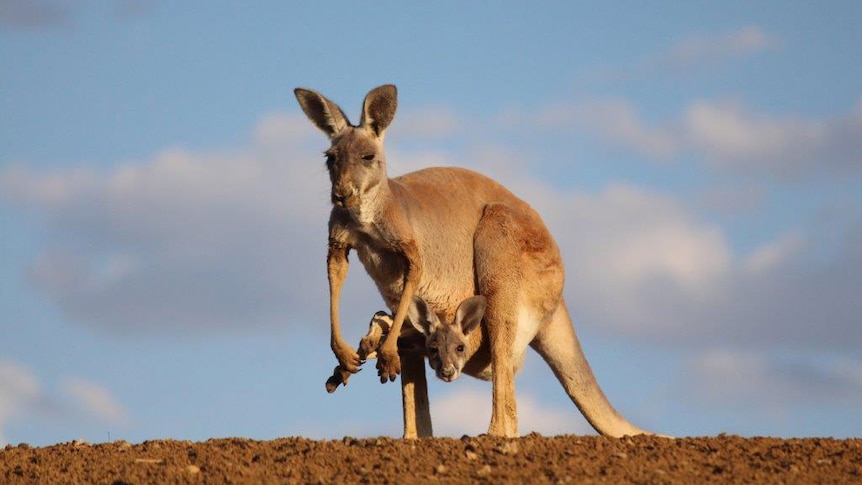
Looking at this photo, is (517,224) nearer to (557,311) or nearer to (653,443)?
(557,311)

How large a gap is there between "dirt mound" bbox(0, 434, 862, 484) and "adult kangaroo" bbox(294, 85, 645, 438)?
1.87 meters

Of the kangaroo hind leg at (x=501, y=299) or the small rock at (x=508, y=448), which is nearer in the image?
the small rock at (x=508, y=448)

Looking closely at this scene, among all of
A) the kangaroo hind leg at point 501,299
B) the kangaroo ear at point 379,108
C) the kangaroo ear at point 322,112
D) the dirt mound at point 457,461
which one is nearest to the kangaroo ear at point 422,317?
the kangaroo hind leg at point 501,299

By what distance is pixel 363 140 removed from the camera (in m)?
12.0

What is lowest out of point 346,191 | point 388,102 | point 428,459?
point 428,459

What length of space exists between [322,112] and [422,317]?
2.04 m

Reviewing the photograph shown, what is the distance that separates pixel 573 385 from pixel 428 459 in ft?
14.2

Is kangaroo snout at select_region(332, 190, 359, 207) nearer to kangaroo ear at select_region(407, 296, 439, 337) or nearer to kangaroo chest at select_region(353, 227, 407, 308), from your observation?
kangaroo chest at select_region(353, 227, 407, 308)

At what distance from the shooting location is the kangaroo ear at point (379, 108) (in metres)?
12.2

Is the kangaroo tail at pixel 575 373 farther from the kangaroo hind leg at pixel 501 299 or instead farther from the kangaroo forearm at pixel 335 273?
Result: the kangaroo forearm at pixel 335 273

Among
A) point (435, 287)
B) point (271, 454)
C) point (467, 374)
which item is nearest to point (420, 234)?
point (435, 287)

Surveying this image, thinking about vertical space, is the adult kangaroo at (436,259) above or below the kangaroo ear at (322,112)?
below

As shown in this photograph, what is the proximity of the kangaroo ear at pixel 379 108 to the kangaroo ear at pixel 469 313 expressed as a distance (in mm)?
1678

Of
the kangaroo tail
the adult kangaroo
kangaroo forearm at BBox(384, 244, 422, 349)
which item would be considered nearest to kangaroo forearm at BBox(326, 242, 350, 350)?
the adult kangaroo
